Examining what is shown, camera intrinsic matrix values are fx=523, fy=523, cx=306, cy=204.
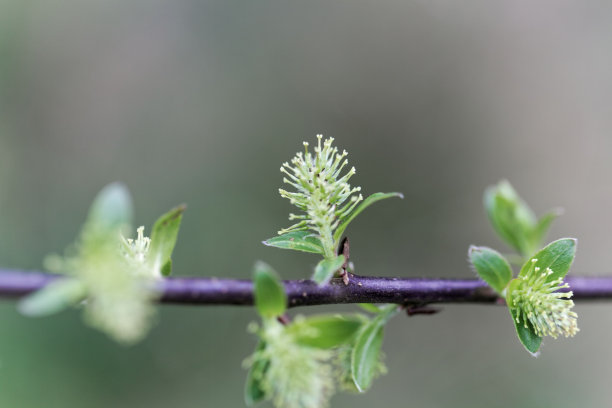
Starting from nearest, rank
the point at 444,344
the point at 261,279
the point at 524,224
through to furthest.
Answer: the point at 261,279 → the point at 524,224 → the point at 444,344

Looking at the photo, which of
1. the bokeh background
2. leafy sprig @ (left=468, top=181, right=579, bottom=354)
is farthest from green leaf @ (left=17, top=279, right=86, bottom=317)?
the bokeh background

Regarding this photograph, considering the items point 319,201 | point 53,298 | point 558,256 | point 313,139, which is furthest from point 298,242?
point 313,139

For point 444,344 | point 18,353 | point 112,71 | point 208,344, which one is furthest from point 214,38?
point 444,344

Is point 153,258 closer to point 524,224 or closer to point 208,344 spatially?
point 524,224

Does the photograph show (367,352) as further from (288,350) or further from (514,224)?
(514,224)

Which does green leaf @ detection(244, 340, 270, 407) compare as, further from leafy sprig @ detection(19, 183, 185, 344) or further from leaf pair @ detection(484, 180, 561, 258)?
leaf pair @ detection(484, 180, 561, 258)
